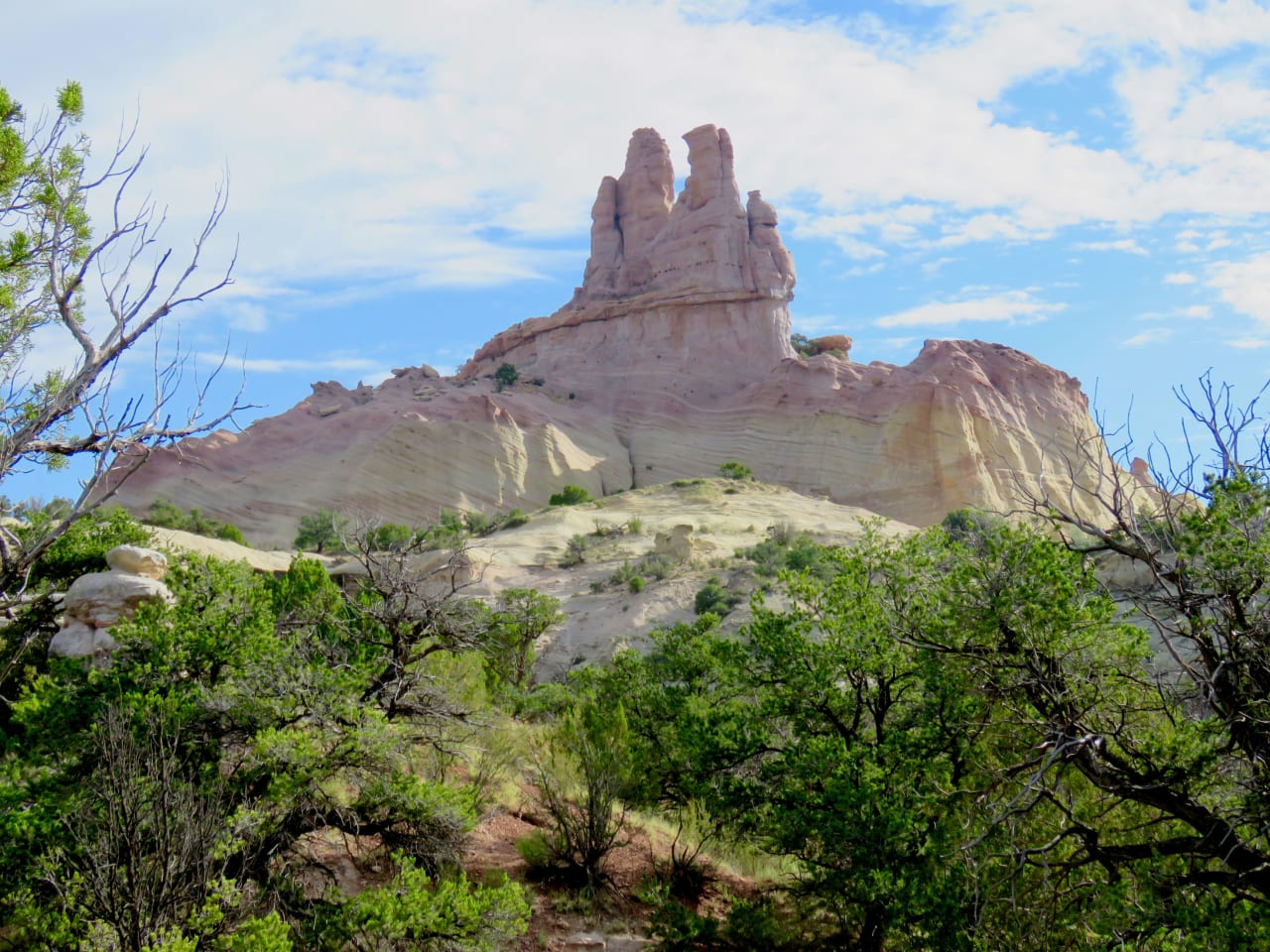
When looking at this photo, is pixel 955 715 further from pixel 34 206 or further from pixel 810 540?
pixel 810 540

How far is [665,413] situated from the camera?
6969 cm

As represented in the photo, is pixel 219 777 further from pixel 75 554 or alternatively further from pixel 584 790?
pixel 75 554

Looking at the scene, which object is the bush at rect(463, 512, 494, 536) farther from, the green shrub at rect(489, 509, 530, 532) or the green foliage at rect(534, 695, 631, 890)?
the green foliage at rect(534, 695, 631, 890)

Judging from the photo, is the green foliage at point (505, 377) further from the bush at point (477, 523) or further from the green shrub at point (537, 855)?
the green shrub at point (537, 855)

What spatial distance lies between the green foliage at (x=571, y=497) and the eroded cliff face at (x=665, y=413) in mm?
3429

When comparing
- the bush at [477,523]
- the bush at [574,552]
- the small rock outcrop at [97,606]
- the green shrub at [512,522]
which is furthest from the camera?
the bush at [477,523]

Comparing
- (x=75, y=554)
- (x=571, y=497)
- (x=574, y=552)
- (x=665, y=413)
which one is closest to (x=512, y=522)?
(x=574, y=552)

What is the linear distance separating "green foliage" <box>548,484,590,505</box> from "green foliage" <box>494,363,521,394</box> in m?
16.7

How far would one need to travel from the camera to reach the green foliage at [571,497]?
55469mm

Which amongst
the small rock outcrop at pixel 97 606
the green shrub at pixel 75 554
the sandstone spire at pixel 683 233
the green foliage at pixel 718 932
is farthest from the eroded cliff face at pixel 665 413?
the green foliage at pixel 718 932

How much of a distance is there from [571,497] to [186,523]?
19140 mm

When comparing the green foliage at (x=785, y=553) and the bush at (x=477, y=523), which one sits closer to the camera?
the green foliage at (x=785, y=553)

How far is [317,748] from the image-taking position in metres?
8.47

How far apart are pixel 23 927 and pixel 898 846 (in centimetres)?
681
